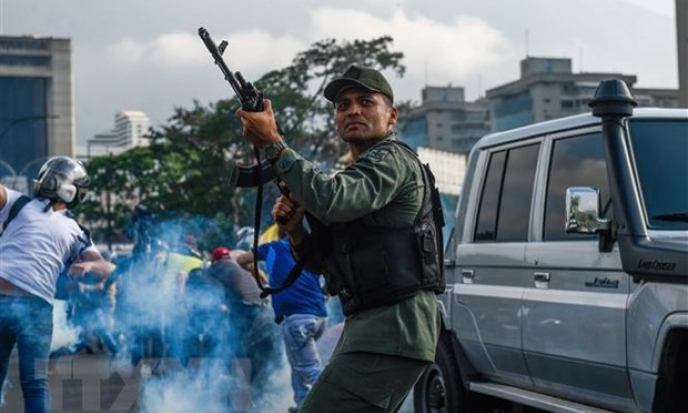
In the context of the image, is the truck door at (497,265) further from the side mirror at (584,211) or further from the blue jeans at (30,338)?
the blue jeans at (30,338)

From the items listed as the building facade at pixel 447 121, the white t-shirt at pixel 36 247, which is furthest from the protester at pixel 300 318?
the building facade at pixel 447 121

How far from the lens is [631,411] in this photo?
551 cm

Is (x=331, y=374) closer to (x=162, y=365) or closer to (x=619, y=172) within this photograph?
(x=619, y=172)

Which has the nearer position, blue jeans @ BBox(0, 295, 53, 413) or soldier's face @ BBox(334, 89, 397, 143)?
soldier's face @ BBox(334, 89, 397, 143)

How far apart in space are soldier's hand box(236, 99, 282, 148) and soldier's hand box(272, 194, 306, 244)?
0.70 ft

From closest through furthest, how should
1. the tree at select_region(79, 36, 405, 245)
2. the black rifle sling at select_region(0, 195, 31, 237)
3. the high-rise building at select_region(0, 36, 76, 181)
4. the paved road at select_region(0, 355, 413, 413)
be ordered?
the black rifle sling at select_region(0, 195, 31, 237) < the paved road at select_region(0, 355, 413, 413) < the tree at select_region(79, 36, 405, 245) < the high-rise building at select_region(0, 36, 76, 181)

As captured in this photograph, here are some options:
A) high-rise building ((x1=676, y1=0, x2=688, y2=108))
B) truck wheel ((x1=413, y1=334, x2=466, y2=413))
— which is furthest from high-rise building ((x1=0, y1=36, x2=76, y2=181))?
truck wheel ((x1=413, y1=334, x2=466, y2=413))

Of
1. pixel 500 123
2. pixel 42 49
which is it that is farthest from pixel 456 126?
pixel 42 49

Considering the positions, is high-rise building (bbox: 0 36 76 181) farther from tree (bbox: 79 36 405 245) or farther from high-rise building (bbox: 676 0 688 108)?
high-rise building (bbox: 676 0 688 108)

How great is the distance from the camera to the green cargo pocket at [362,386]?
12.3 feet

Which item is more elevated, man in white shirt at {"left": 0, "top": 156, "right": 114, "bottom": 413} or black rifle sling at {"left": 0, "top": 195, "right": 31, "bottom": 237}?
black rifle sling at {"left": 0, "top": 195, "right": 31, "bottom": 237}

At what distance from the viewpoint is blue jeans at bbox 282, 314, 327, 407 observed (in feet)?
29.1

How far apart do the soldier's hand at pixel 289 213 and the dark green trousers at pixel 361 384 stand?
0.44m

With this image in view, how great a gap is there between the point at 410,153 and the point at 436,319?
1.82ft
